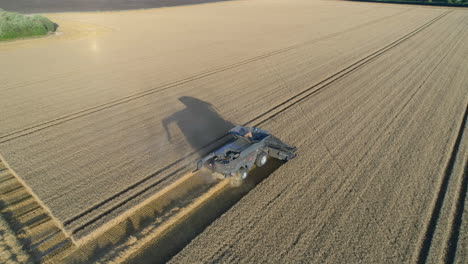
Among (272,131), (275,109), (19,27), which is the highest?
(19,27)

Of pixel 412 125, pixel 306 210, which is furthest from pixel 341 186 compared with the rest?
pixel 412 125

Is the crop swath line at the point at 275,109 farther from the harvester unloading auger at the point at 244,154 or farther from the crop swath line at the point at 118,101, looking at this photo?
the crop swath line at the point at 118,101

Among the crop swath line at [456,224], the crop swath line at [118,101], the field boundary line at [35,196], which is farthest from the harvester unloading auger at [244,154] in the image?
the crop swath line at [118,101]

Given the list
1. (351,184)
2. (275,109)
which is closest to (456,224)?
(351,184)

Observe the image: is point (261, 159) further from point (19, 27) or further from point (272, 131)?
point (19, 27)

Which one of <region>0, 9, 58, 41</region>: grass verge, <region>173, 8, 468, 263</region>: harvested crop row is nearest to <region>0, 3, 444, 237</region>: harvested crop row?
<region>173, 8, 468, 263</region>: harvested crop row

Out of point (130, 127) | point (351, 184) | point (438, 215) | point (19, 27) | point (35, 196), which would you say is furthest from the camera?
point (19, 27)

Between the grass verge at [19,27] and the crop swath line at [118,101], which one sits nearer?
the crop swath line at [118,101]
